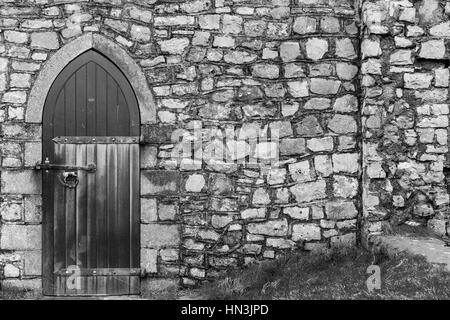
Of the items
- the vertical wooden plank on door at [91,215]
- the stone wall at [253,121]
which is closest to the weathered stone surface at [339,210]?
the stone wall at [253,121]

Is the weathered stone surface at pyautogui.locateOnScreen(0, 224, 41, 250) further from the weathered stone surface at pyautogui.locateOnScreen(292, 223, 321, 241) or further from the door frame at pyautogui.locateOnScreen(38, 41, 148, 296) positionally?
the weathered stone surface at pyautogui.locateOnScreen(292, 223, 321, 241)

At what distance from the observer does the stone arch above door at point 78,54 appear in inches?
220

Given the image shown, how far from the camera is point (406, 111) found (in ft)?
18.3

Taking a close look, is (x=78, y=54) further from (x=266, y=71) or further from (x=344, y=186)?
(x=344, y=186)

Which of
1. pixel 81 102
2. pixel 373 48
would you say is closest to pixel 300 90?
pixel 373 48

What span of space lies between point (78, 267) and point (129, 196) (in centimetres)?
92

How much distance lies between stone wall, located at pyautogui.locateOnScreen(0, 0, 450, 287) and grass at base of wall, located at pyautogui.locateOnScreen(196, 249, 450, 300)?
0.62 ft

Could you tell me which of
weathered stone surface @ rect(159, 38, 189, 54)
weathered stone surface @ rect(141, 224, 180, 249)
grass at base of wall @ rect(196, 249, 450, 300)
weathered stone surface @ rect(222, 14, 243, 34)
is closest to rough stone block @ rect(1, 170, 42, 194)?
weathered stone surface @ rect(141, 224, 180, 249)

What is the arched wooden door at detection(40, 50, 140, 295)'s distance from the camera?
5.64 metres

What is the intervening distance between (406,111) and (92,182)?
3363 mm

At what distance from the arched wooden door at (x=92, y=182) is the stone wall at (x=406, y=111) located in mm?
2514

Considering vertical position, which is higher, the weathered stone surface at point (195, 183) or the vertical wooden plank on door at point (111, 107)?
the vertical wooden plank on door at point (111, 107)

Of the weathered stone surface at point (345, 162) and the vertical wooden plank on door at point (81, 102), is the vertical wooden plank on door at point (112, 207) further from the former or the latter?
the weathered stone surface at point (345, 162)

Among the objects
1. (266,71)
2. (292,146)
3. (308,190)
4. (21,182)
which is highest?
(266,71)
